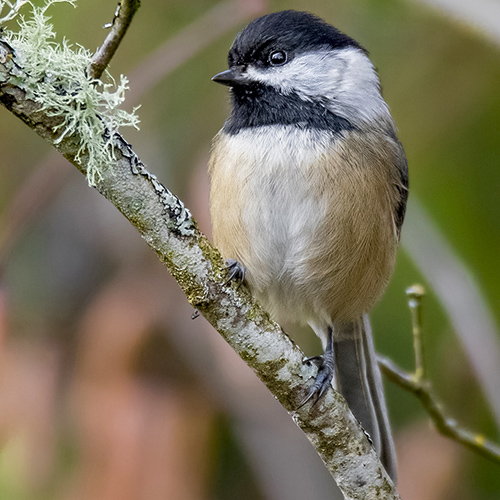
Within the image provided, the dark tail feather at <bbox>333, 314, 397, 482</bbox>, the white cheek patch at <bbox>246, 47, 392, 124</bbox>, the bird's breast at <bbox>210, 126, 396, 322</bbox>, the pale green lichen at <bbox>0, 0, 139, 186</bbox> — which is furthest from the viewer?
the dark tail feather at <bbox>333, 314, 397, 482</bbox>

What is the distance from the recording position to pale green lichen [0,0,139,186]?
3.68 feet

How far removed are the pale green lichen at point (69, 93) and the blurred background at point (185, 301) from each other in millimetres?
959

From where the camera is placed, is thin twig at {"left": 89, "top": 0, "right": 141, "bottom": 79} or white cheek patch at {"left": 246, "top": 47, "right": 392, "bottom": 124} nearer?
thin twig at {"left": 89, "top": 0, "right": 141, "bottom": 79}

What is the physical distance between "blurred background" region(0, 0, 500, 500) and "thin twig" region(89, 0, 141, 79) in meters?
0.96

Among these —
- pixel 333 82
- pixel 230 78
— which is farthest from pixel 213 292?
pixel 333 82

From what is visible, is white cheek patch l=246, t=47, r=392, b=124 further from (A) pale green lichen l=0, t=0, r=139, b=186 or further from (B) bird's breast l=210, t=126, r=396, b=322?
(A) pale green lichen l=0, t=0, r=139, b=186

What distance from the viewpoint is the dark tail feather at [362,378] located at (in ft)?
6.91

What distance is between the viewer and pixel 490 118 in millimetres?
2979

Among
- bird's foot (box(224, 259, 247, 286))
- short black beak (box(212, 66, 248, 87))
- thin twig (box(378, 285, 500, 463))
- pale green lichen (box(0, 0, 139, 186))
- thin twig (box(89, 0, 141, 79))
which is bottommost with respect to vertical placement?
thin twig (box(378, 285, 500, 463))

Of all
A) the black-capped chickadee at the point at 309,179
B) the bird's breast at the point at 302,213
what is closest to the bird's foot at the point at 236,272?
the black-capped chickadee at the point at 309,179

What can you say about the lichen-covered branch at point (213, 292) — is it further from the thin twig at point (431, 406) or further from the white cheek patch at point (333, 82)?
the white cheek patch at point (333, 82)

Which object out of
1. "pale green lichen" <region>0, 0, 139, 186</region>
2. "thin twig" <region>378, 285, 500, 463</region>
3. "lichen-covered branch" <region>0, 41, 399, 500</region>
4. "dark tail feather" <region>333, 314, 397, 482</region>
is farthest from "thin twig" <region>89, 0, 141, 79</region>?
"dark tail feather" <region>333, 314, 397, 482</region>

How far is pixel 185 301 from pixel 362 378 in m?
0.72

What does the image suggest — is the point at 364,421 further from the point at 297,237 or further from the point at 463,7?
the point at 463,7
